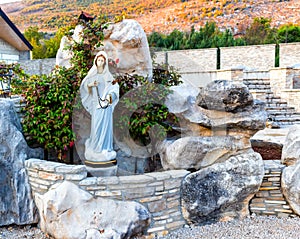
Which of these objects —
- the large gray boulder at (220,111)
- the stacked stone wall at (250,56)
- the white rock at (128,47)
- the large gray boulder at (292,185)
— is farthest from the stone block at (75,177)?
the stacked stone wall at (250,56)

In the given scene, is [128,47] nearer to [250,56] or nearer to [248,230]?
[248,230]

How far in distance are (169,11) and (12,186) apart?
35563mm

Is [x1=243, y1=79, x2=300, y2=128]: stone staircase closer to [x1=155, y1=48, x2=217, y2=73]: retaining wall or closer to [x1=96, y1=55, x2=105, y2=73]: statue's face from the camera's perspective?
[x1=155, y1=48, x2=217, y2=73]: retaining wall

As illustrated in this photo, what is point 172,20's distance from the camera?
35.7 m

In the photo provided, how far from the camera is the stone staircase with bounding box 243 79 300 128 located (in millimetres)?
10125

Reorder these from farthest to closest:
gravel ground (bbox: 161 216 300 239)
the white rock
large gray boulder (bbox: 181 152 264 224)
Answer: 1. the white rock
2. large gray boulder (bbox: 181 152 264 224)
3. gravel ground (bbox: 161 216 300 239)

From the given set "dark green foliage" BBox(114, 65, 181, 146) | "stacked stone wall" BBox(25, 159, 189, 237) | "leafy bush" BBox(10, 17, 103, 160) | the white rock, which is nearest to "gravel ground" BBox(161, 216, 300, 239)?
"stacked stone wall" BBox(25, 159, 189, 237)

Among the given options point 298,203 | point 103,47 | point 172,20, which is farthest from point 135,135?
point 172,20

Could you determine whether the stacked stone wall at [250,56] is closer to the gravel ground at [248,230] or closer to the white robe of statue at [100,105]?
the gravel ground at [248,230]

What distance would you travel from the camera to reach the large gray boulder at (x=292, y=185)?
4.54 metres

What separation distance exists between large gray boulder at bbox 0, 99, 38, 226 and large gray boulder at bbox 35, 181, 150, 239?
0.61m

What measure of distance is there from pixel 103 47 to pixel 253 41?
17934mm

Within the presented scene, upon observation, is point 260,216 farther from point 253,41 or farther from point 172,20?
point 172,20

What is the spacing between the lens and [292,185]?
4551mm
